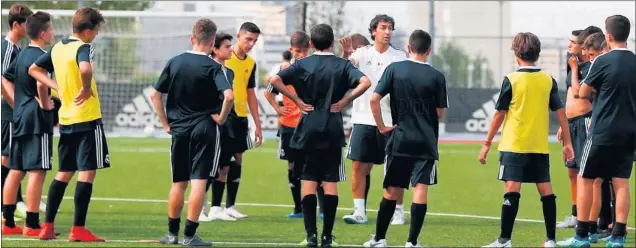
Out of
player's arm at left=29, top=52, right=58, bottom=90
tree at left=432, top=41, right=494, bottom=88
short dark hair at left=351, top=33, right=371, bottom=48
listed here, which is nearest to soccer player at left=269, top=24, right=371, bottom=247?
player's arm at left=29, top=52, right=58, bottom=90

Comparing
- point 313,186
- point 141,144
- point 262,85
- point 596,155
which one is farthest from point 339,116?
point 262,85

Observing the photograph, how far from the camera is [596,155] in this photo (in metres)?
11.3

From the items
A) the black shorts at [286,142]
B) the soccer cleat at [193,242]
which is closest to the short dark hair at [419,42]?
the soccer cleat at [193,242]

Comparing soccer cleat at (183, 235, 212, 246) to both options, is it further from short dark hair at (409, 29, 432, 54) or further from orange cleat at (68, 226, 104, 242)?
short dark hair at (409, 29, 432, 54)

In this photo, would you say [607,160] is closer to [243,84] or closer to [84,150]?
[243,84]

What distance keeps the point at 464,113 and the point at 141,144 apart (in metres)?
9.43

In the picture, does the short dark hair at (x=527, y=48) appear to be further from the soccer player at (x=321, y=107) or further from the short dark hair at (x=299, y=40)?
the short dark hair at (x=299, y=40)

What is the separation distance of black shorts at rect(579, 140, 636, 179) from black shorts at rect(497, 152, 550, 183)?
1.33 feet

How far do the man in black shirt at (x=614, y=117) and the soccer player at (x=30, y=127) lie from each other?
4771mm

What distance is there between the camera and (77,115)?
11.4m

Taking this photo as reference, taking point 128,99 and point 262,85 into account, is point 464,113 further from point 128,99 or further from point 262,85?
point 128,99

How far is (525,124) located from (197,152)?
279cm

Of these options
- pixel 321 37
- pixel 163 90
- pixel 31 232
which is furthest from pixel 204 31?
pixel 31 232

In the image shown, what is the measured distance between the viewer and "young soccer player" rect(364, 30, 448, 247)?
11141 millimetres
